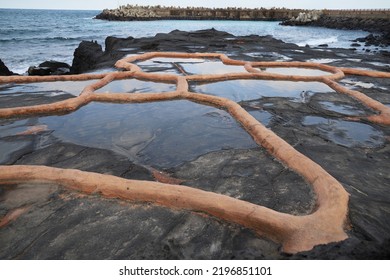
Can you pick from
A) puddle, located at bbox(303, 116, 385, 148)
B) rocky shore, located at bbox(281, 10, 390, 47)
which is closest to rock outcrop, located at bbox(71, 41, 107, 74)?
puddle, located at bbox(303, 116, 385, 148)

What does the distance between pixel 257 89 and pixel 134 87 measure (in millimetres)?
2569

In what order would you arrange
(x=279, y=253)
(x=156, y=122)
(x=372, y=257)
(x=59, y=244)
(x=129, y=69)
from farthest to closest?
(x=129, y=69)
(x=156, y=122)
(x=59, y=244)
(x=279, y=253)
(x=372, y=257)

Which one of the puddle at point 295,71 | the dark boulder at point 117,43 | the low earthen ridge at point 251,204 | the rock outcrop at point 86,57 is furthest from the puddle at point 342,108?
the dark boulder at point 117,43

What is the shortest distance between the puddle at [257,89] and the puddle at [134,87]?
2.01 ft

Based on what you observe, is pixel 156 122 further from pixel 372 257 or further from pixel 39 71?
pixel 39 71

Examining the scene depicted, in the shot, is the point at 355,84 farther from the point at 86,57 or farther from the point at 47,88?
the point at 86,57

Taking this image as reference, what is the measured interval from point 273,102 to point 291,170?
8.05 feet

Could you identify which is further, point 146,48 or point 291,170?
point 146,48

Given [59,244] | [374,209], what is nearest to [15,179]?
[59,244]

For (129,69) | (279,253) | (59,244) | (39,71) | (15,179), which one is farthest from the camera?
(39,71)

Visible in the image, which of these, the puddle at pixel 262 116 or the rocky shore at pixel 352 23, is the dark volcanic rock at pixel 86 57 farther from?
the rocky shore at pixel 352 23

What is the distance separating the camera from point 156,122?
4223 millimetres

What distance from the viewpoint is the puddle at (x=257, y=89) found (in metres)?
5.54

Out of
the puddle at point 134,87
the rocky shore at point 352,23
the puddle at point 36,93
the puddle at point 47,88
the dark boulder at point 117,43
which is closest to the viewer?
the puddle at point 36,93
